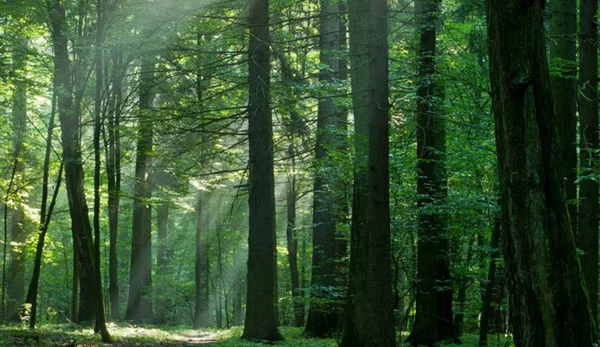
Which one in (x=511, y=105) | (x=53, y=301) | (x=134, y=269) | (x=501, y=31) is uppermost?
(x=501, y=31)

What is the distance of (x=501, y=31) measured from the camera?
16.6 feet

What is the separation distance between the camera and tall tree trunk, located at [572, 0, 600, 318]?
8539mm

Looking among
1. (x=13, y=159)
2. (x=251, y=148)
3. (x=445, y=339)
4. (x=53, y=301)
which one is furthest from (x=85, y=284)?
(x=53, y=301)

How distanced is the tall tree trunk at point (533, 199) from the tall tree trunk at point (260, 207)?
302 inches

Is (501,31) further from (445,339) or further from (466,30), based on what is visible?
(445,339)

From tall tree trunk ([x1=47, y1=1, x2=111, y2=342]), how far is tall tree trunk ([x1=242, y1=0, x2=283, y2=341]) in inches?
122

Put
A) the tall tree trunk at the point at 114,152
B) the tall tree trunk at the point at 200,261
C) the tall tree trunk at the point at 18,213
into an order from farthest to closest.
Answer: the tall tree trunk at the point at 200,261 → the tall tree trunk at the point at 18,213 → the tall tree trunk at the point at 114,152

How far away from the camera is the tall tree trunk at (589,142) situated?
28.0 feet

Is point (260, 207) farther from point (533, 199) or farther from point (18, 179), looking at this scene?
point (18, 179)

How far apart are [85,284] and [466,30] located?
1235 cm

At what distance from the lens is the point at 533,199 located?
16.3 feet

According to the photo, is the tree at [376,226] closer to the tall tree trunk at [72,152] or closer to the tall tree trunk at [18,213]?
the tall tree trunk at [72,152]

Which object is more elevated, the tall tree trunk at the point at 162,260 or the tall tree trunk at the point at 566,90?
the tall tree trunk at the point at 566,90

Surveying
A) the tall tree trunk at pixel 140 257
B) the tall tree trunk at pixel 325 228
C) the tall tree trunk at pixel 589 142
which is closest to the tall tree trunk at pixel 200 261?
the tall tree trunk at pixel 140 257
